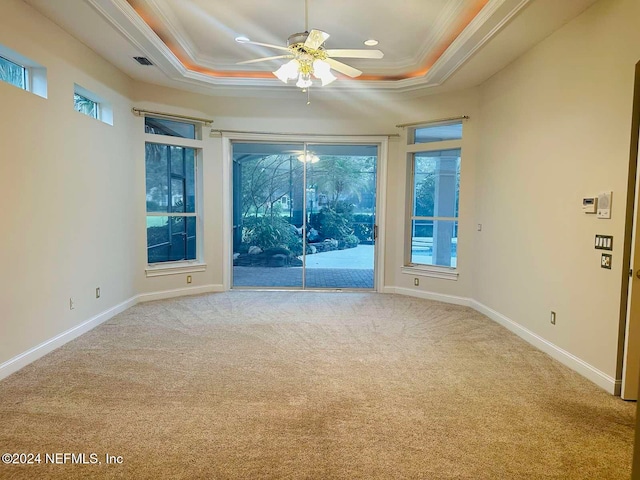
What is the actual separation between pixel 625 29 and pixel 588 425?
2734 millimetres

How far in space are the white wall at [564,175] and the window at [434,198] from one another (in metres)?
0.73

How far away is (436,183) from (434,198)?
0.23 metres

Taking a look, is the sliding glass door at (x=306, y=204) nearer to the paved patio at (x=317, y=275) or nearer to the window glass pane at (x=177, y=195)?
the paved patio at (x=317, y=275)

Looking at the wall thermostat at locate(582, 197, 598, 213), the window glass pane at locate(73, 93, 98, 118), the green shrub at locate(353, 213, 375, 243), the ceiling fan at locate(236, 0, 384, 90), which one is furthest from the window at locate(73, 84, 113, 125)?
the wall thermostat at locate(582, 197, 598, 213)

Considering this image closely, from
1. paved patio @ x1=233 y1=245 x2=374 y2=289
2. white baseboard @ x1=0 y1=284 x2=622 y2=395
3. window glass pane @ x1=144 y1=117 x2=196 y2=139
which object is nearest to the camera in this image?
white baseboard @ x1=0 y1=284 x2=622 y2=395

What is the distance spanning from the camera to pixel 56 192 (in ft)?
12.4

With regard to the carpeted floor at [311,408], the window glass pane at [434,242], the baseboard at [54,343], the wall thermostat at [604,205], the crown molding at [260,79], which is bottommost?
the carpeted floor at [311,408]

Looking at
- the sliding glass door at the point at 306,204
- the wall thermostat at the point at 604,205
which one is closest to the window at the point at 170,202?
the sliding glass door at the point at 306,204

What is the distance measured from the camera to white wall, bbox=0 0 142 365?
125 inches

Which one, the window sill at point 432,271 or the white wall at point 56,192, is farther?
the window sill at point 432,271

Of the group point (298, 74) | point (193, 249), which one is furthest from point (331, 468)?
point (193, 249)

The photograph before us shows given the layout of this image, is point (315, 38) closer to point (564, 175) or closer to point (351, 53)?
point (351, 53)

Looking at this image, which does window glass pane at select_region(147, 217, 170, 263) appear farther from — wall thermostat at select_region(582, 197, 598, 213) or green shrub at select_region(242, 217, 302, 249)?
wall thermostat at select_region(582, 197, 598, 213)

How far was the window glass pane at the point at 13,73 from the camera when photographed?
3214 mm
